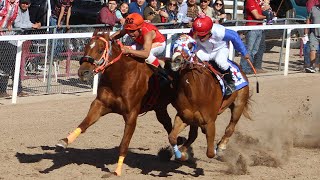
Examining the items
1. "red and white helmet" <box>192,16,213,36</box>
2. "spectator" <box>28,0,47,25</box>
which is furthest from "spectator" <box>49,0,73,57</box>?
"red and white helmet" <box>192,16,213,36</box>

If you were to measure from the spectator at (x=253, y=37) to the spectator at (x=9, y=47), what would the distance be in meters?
4.52

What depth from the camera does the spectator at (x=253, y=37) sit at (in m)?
15.7

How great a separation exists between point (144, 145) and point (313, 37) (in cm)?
811

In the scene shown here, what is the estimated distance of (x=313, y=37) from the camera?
17219 millimetres

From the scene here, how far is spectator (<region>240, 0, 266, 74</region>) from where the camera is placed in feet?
51.6

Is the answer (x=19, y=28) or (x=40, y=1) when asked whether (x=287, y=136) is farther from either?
(x=40, y=1)

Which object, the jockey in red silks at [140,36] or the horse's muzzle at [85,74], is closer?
the horse's muzzle at [85,74]

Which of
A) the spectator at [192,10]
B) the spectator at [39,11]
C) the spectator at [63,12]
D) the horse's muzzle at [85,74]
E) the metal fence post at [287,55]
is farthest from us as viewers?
the metal fence post at [287,55]

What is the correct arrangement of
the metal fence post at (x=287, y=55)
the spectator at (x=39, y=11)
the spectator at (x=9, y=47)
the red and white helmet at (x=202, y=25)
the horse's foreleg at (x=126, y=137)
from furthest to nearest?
the metal fence post at (x=287, y=55) → the spectator at (x=39, y=11) → the spectator at (x=9, y=47) → the red and white helmet at (x=202, y=25) → the horse's foreleg at (x=126, y=137)

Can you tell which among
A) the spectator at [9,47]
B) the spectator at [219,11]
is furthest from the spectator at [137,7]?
the spectator at [9,47]

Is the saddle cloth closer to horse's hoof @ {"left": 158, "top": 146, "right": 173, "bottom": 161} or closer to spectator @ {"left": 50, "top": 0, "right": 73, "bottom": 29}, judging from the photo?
horse's hoof @ {"left": 158, "top": 146, "right": 173, "bottom": 161}

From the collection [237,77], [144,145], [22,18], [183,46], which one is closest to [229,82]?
[237,77]

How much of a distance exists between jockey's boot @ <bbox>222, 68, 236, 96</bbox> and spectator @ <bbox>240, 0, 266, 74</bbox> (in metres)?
6.21

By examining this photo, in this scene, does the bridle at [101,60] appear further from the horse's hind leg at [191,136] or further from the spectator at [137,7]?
the spectator at [137,7]
